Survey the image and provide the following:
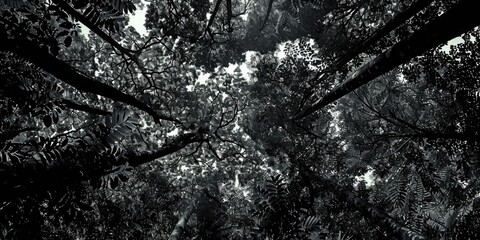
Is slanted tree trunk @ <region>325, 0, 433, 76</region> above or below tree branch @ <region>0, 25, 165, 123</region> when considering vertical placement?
above

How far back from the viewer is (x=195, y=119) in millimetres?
6691

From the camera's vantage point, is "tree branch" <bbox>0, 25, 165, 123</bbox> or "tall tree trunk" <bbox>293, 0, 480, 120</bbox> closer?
"tall tree trunk" <bbox>293, 0, 480, 120</bbox>

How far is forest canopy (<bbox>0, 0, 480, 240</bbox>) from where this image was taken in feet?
7.45

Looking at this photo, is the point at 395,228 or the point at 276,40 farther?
the point at 276,40

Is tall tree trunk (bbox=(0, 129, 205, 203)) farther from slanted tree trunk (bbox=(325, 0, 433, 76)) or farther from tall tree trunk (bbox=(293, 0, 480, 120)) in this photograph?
slanted tree trunk (bbox=(325, 0, 433, 76))

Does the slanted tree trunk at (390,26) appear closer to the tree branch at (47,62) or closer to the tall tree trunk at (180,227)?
the tree branch at (47,62)

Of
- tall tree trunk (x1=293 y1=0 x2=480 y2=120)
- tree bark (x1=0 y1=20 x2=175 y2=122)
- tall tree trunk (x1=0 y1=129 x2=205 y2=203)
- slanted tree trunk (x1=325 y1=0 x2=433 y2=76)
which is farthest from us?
slanted tree trunk (x1=325 y1=0 x2=433 y2=76)

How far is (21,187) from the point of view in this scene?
186 cm

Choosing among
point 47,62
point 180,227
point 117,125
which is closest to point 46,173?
point 117,125

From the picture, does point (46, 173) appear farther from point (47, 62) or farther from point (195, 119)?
point (195, 119)

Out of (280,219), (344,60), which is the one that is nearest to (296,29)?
(344,60)

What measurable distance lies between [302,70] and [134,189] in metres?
7.85

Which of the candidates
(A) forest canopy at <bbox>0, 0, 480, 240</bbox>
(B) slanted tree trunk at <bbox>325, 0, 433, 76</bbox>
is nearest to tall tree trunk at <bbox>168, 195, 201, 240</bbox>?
(A) forest canopy at <bbox>0, 0, 480, 240</bbox>

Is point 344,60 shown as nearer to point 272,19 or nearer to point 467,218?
point 467,218
